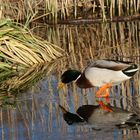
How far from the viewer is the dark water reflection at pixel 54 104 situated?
277 inches

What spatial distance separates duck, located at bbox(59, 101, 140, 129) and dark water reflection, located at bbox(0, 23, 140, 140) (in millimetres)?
107

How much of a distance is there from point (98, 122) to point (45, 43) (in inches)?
184

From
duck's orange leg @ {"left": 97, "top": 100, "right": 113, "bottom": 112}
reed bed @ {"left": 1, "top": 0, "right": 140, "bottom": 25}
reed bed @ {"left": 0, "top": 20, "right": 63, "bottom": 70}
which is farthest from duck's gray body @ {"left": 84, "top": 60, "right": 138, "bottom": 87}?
reed bed @ {"left": 1, "top": 0, "right": 140, "bottom": 25}

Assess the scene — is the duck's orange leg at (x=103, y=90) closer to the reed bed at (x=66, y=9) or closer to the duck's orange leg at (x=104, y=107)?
the duck's orange leg at (x=104, y=107)

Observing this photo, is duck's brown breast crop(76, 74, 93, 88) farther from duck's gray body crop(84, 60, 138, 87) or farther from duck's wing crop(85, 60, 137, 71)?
duck's wing crop(85, 60, 137, 71)

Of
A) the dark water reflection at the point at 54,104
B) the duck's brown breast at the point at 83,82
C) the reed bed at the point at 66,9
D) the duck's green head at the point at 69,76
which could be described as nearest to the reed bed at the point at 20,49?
the dark water reflection at the point at 54,104

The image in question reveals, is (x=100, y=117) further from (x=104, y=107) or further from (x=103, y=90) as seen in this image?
(x=103, y=90)

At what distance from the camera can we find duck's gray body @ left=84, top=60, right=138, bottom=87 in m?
8.40

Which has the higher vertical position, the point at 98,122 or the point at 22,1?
the point at 22,1

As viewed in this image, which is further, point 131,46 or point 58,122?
point 131,46

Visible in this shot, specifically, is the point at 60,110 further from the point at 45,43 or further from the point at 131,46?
the point at 131,46

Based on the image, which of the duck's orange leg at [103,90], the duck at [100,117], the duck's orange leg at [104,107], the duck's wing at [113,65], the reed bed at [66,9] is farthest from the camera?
the reed bed at [66,9]

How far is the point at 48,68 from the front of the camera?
37.1 ft

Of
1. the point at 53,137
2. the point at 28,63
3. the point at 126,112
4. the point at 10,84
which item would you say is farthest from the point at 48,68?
the point at 53,137
